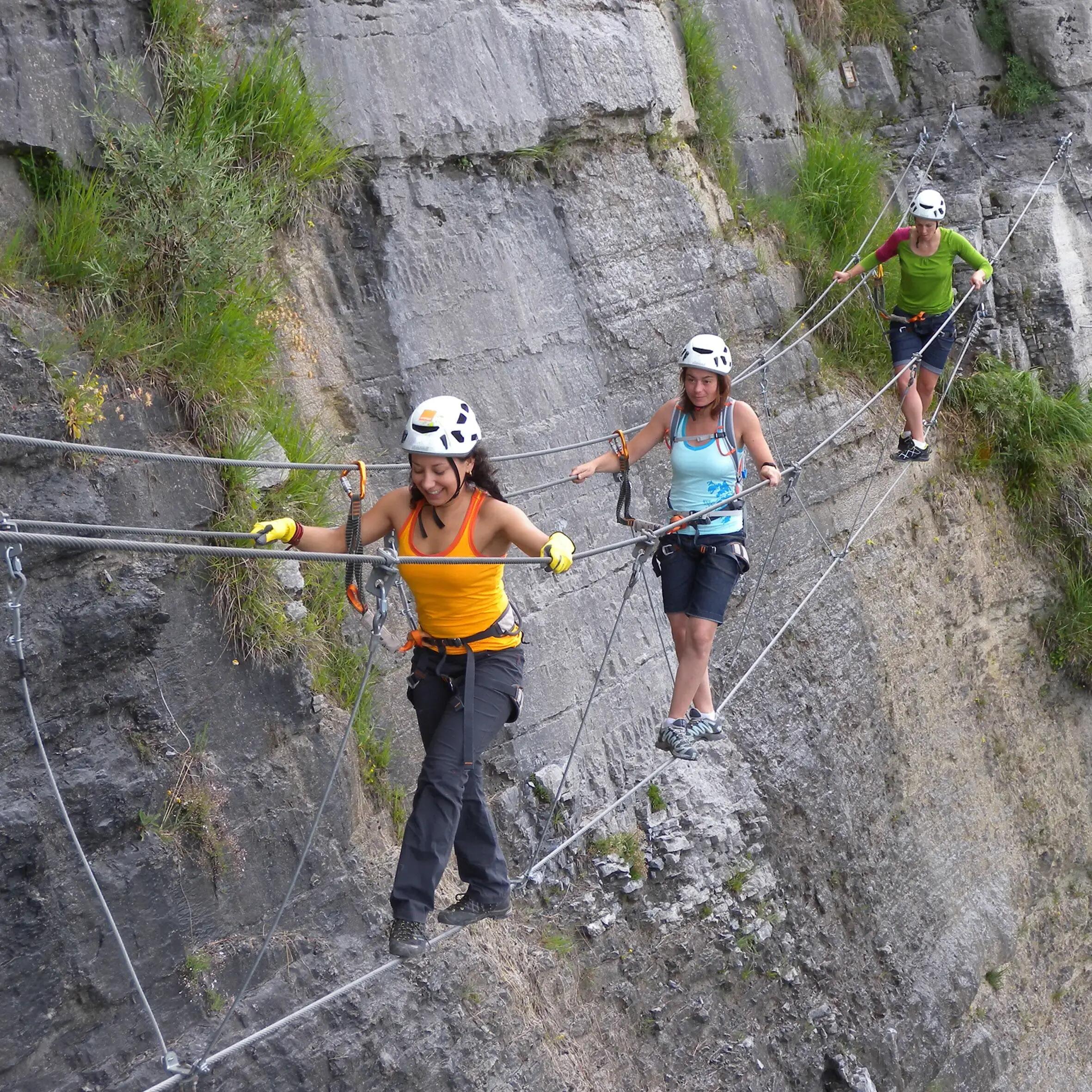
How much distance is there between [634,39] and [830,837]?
5363 mm

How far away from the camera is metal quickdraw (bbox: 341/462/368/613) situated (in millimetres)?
4074

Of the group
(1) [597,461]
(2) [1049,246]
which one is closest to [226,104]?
(1) [597,461]

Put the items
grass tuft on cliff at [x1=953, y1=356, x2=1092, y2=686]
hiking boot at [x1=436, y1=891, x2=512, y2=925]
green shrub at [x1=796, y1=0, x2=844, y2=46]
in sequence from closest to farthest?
hiking boot at [x1=436, y1=891, x2=512, y2=925] → grass tuft on cliff at [x1=953, y1=356, x2=1092, y2=686] → green shrub at [x1=796, y1=0, x2=844, y2=46]

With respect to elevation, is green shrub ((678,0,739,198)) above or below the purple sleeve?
above

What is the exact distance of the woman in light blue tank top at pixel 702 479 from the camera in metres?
5.33

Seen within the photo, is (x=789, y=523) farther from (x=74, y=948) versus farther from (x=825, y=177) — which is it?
(x=74, y=948)

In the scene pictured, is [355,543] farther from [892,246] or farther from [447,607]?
[892,246]

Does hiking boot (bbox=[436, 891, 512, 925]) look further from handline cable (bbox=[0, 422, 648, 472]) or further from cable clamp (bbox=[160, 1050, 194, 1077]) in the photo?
handline cable (bbox=[0, 422, 648, 472])

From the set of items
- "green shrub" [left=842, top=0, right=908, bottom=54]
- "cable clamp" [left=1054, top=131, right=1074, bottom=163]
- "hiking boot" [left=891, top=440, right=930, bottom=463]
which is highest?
"green shrub" [left=842, top=0, right=908, bottom=54]

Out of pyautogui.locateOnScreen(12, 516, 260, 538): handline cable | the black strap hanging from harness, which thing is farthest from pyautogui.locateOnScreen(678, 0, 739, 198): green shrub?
the black strap hanging from harness

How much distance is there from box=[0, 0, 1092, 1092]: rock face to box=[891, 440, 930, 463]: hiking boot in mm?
561

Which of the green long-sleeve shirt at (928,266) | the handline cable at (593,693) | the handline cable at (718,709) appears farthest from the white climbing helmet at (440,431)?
the green long-sleeve shirt at (928,266)

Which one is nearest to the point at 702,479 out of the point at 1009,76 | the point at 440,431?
the point at 440,431

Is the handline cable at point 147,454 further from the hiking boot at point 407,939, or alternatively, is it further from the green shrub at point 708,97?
the green shrub at point 708,97
